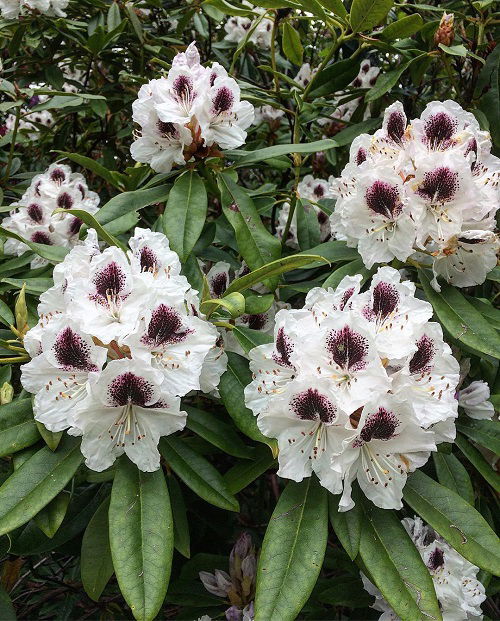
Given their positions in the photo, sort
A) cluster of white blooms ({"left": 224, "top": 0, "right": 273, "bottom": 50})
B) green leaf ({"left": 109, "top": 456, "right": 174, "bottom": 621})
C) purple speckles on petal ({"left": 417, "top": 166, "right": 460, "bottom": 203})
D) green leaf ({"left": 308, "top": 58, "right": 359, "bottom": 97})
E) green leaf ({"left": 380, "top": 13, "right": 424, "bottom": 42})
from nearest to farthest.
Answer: green leaf ({"left": 109, "top": 456, "right": 174, "bottom": 621}) → purple speckles on petal ({"left": 417, "top": 166, "right": 460, "bottom": 203}) → green leaf ({"left": 380, "top": 13, "right": 424, "bottom": 42}) → green leaf ({"left": 308, "top": 58, "right": 359, "bottom": 97}) → cluster of white blooms ({"left": 224, "top": 0, "right": 273, "bottom": 50})

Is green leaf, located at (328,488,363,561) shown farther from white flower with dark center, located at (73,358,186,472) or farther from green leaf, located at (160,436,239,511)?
white flower with dark center, located at (73,358,186,472)

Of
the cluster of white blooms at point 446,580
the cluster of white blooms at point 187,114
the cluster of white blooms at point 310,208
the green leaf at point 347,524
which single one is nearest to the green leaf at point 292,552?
the green leaf at point 347,524

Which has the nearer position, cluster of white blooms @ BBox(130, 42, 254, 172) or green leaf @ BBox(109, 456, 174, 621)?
green leaf @ BBox(109, 456, 174, 621)

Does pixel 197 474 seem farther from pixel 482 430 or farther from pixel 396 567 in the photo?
pixel 482 430

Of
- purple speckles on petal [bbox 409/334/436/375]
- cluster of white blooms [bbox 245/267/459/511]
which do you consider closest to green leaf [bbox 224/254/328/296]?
cluster of white blooms [bbox 245/267/459/511]

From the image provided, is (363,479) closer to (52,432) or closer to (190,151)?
(52,432)
